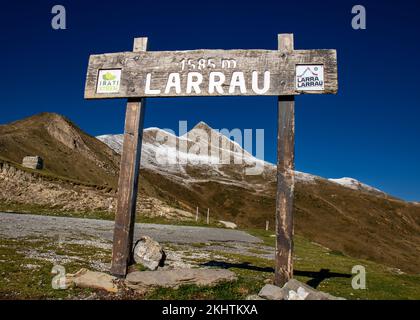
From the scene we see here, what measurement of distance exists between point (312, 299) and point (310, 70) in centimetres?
622

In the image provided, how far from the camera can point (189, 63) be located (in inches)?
414

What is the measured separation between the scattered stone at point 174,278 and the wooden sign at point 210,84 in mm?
1084

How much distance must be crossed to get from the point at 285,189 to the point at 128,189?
15.3ft

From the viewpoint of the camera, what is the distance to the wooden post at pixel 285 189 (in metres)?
8.77

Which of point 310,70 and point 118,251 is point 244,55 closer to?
point 310,70

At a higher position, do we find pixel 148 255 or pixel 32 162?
pixel 32 162

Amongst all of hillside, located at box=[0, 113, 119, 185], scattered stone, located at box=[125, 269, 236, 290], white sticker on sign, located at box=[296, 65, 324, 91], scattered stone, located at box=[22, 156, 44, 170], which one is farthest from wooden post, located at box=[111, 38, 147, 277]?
hillside, located at box=[0, 113, 119, 185]

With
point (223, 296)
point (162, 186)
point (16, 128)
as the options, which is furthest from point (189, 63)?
point (162, 186)

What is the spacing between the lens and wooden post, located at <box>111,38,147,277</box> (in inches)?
381

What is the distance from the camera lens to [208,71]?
10.3 m

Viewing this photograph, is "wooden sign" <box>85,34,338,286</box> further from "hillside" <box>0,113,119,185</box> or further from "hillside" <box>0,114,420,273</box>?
"hillside" <box>0,113,119,185</box>

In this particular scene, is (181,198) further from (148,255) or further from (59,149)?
(148,255)

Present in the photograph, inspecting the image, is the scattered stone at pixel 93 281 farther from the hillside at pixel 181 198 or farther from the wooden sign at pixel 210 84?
the hillside at pixel 181 198

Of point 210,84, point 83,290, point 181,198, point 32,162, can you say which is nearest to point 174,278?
point 83,290
